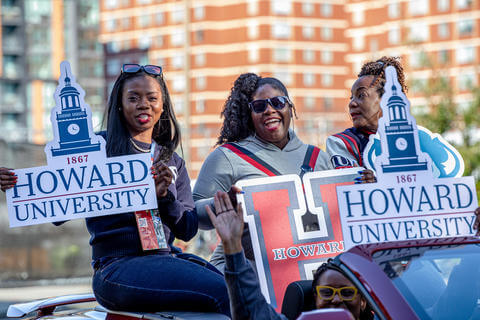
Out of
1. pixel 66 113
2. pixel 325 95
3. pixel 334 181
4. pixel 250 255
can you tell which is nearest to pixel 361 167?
pixel 334 181

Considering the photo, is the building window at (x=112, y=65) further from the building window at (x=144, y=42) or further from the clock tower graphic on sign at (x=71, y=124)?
the clock tower graphic on sign at (x=71, y=124)

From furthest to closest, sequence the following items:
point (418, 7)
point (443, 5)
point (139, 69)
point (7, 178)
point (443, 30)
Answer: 1. point (418, 7)
2. point (443, 30)
3. point (443, 5)
4. point (139, 69)
5. point (7, 178)

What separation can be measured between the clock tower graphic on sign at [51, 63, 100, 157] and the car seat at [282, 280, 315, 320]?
4.07 feet

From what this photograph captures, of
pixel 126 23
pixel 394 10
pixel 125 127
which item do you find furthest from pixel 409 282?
pixel 126 23

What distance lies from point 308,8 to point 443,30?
742 inches

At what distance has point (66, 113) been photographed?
446 centimetres

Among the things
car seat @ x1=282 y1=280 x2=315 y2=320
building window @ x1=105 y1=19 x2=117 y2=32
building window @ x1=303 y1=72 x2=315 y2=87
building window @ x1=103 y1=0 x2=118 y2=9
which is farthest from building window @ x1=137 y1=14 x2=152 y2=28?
car seat @ x1=282 y1=280 x2=315 y2=320

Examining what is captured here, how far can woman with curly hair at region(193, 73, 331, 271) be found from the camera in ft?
16.7

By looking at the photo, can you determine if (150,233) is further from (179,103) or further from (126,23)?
(126,23)

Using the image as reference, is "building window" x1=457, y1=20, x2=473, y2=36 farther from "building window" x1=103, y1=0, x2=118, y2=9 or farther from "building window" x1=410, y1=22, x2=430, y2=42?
"building window" x1=103, y1=0, x2=118, y2=9

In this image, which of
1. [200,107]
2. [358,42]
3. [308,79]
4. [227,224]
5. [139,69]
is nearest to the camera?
[227,224]

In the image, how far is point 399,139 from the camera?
4359 millimetres

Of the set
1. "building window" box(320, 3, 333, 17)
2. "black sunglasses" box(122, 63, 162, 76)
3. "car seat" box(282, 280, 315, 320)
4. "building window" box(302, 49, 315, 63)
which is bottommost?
"car seat" box(282, 280, 315, 320)

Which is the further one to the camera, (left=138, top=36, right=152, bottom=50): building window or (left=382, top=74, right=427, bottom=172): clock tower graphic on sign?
(left=138, top=36, right=152, bottom=50): building window
